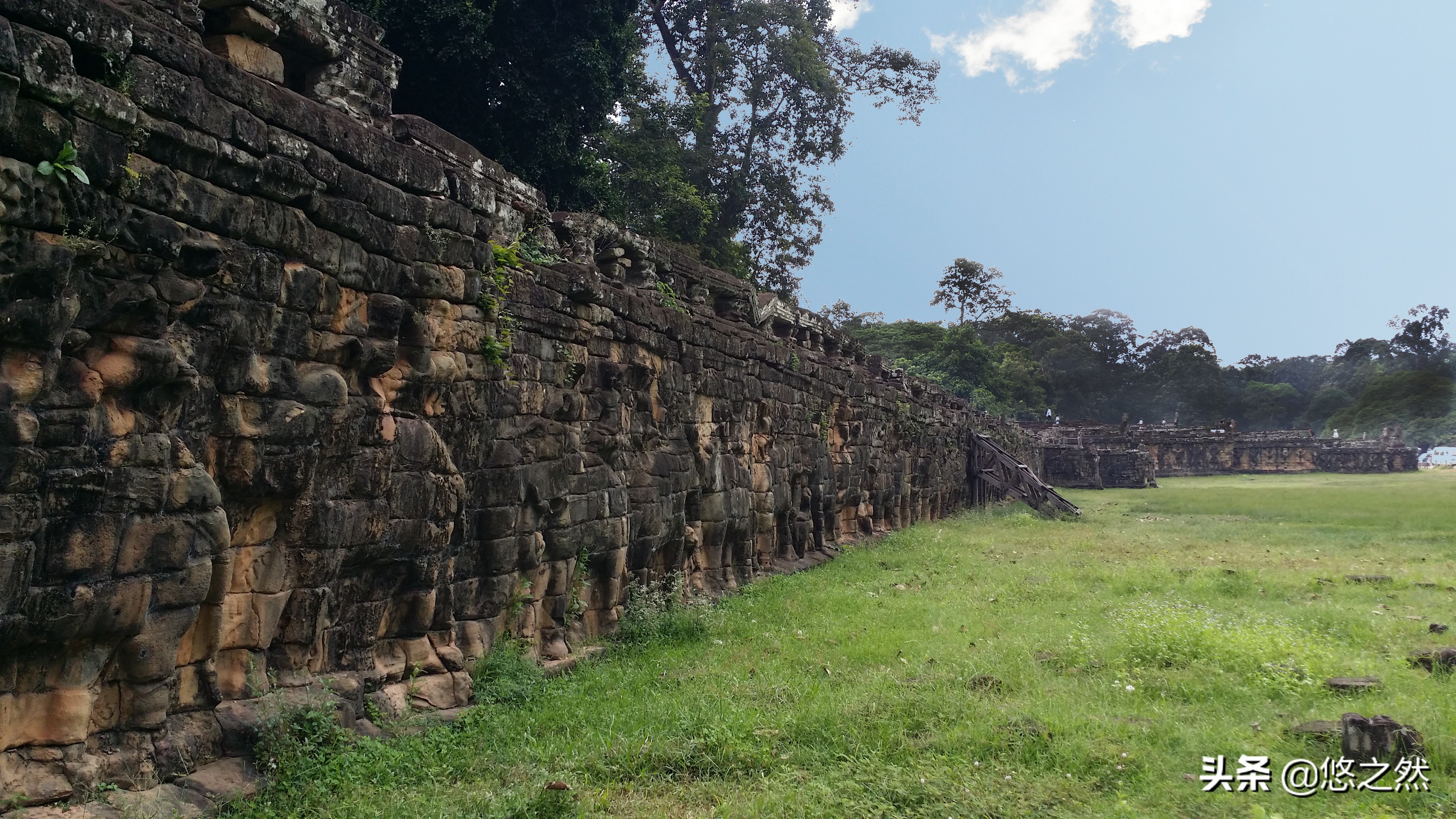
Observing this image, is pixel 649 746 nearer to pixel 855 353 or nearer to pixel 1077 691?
pixel 1077 691

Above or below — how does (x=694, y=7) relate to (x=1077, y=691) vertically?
above

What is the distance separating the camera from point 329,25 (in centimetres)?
564

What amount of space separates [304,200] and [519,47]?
1223 centimetres

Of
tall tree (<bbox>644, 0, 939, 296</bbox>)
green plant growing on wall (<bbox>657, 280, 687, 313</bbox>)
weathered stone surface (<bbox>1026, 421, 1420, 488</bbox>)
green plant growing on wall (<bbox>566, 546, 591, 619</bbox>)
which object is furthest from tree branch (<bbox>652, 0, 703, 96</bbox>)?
weathered stone surface (<bbox>1026, 421, 1420, 488</bbox>)

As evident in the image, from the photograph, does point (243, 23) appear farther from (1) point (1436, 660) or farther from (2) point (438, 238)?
(1) point (1436, 660)

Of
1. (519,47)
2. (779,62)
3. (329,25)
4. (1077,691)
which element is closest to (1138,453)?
(779,62)

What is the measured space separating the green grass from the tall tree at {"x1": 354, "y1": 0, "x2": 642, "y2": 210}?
29.5 ft

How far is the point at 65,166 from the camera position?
12.4ft

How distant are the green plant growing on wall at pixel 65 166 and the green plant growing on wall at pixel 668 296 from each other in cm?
681

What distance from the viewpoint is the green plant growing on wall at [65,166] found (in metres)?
3.73

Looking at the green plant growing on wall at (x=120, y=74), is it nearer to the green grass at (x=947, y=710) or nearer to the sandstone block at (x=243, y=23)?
the sandstone block at (x=243, y=23)

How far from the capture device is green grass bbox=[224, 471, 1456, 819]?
486 cm

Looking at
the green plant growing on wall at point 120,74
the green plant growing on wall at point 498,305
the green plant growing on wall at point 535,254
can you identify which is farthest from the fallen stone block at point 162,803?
the green plant growing on wall at point 535,254

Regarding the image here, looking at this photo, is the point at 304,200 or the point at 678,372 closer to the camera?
the point at 304,200
